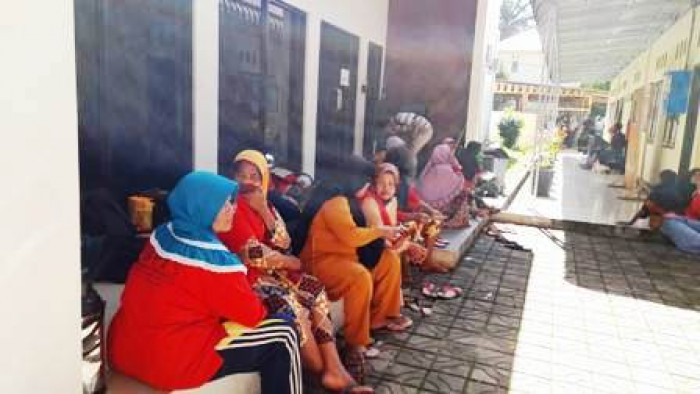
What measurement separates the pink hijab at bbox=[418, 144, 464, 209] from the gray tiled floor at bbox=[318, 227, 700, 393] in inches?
24.1

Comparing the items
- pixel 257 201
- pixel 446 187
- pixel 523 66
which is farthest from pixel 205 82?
pixel 523 66

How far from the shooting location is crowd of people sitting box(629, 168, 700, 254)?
588 centimetres

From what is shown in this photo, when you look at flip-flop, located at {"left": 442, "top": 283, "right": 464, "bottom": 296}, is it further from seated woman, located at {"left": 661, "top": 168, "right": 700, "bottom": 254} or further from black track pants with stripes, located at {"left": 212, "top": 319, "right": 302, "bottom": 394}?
seated woman, located at {"left": 661, "top": 168, "right": 700, "bottom": 254}

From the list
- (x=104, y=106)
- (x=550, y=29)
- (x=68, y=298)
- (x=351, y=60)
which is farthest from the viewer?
(x=550, y=29)

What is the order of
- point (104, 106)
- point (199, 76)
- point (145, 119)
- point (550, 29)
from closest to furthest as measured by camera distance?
point (104, 106) → point (145, 119) → point (199, 76) → point (550, 29)

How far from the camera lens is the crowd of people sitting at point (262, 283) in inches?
75.1

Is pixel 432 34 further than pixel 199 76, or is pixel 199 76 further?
pixel 432 34

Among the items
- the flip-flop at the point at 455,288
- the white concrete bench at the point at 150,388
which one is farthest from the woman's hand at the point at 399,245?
the flip-flop at the point at 455,288

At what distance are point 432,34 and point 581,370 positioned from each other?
5.64 metres

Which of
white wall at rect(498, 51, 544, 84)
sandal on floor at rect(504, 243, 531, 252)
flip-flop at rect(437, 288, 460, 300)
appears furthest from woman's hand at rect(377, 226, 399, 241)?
white wall at rect(498, 51, 544, 84)

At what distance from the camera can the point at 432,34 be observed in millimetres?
7723

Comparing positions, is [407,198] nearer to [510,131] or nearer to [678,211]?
[678,211]

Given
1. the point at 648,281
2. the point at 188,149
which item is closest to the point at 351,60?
the point at 188,149

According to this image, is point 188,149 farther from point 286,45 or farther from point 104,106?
point 286,45
